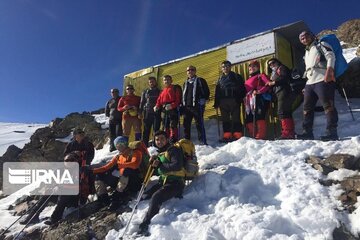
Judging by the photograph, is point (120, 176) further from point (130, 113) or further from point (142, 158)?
point (130, 113)

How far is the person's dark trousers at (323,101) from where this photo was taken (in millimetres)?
8828

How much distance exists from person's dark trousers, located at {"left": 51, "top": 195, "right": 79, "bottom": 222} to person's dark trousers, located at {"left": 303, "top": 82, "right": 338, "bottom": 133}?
5534 millimetres

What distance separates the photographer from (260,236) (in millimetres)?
6043

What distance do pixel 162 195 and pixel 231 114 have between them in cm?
390

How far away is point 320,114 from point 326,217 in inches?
243

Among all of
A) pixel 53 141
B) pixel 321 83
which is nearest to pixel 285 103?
pixel 321 83

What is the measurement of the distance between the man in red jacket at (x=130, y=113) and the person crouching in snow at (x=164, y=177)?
3803 mm

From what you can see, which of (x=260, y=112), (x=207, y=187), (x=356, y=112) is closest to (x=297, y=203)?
(x=207, y=187)

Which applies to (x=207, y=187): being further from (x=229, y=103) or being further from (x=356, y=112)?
(x=356, y=112)

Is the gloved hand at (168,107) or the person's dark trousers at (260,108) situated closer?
the person's dark trousers at (260,108)

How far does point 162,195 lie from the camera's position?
7.61 meters

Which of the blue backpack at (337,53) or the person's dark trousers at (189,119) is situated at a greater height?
the blue backpack at (337,53)

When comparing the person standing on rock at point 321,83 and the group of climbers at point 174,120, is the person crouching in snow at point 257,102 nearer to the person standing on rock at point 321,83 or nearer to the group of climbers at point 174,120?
the group of climbers at point 174,120

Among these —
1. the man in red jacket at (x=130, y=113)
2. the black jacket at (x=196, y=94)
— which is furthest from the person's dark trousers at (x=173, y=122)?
the man in red jacket at (x=130, y=113)
